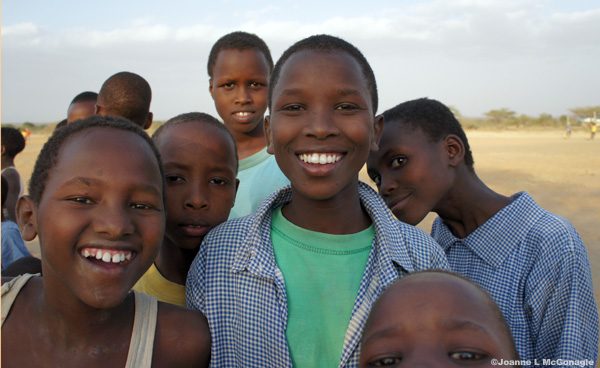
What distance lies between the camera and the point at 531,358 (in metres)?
2.28

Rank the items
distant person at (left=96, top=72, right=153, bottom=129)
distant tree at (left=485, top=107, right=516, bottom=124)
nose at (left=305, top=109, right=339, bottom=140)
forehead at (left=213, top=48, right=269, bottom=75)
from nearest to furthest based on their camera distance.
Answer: nose at (left=305, top=109, right=339, bottom=140) → distant person at (left=96, top=72, right=153, bottom=129) → forehead at (left=213, top=48, right=269, bottom=75) → distant tree at (left=485, top=107, right=516, bottom=124)

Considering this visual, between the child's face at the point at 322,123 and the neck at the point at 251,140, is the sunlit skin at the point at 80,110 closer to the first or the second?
the neck at the point at 251,140

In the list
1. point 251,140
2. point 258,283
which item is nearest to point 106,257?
point 258,283

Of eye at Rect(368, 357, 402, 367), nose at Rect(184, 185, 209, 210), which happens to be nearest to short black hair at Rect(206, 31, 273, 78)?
nose at Rect(184, 185, 209, 210)

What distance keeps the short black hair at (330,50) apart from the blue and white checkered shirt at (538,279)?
754 millimetres

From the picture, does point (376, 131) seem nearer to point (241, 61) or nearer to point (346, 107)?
point (346, 107)

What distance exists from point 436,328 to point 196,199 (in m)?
1.26

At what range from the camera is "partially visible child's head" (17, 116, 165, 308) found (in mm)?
1664

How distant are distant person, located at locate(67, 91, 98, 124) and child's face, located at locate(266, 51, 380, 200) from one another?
329 cm

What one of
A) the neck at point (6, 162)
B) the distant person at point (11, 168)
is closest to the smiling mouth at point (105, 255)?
the distant person at point (11, 168)

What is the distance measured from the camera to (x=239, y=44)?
3.90m

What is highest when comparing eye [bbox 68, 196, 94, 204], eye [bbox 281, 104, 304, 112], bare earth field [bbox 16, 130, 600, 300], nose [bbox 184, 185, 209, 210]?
eye [bbox 281, 104, 304, 112]

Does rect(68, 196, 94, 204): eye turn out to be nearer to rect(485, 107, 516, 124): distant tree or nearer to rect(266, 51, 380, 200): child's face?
rect(266, 51, 380, 200): child's face

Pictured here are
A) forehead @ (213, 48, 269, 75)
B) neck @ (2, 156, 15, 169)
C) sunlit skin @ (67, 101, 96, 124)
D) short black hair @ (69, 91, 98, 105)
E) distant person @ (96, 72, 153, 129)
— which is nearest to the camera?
distant person @ (96, 72, 153, 129)
